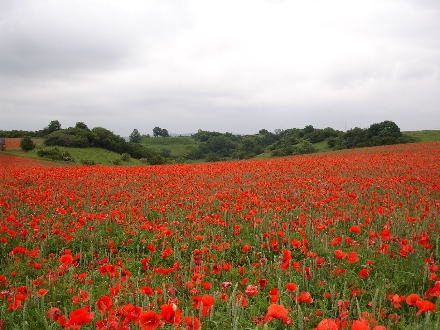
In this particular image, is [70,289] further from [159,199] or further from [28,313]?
[159,199]

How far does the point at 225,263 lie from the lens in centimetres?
478

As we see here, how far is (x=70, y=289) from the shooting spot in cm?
371

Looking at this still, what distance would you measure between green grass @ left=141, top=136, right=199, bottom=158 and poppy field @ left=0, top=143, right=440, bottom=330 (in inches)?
3772

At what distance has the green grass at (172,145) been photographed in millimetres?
106875

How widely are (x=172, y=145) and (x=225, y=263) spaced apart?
11260cm

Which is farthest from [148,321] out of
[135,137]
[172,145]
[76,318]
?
[135,137]

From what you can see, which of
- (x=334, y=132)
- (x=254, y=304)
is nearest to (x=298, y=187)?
(x=254, y=304)

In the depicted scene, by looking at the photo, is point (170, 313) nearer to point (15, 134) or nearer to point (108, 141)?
point (108, 141)

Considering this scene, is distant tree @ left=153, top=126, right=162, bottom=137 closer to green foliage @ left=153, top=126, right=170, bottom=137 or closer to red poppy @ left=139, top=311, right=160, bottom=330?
green foliage @ left=153, top=126, right=170, bottom=137

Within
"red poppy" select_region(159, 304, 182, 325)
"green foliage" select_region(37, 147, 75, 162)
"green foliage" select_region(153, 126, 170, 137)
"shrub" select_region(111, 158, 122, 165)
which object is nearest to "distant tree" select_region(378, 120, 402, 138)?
"shrub" select_region(111, 158, 122, 165)

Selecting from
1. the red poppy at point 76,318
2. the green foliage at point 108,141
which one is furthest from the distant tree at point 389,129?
the red poppy at point 76,318

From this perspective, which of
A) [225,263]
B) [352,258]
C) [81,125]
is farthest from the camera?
[81,125]

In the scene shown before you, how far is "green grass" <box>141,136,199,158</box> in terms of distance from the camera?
10688cm

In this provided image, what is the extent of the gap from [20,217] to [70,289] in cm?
427
